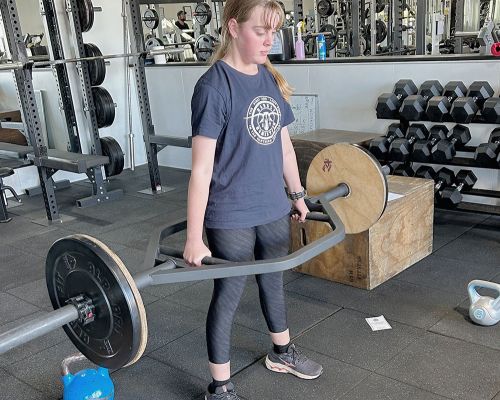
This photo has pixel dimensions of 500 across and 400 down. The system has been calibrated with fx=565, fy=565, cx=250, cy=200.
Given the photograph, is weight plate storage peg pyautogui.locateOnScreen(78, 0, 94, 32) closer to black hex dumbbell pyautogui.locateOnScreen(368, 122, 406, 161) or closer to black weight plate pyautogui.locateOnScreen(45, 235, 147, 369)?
black hex dumbbell pyautogui.locateOnScreen(368, 122, 406, 161)

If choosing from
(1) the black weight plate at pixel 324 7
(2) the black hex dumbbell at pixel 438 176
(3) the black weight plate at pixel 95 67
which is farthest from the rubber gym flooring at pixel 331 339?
(1) the black weight plate at pixel 324 7

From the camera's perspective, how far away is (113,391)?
186cm

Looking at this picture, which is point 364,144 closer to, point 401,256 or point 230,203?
point 401,256

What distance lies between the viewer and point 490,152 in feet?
9.89

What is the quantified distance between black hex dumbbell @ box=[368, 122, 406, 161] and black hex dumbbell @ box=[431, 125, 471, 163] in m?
0.27

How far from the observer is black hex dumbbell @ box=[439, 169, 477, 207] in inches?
124

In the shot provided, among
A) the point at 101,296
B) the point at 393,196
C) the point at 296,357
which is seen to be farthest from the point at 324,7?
the point at 101,296

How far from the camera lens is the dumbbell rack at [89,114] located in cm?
444

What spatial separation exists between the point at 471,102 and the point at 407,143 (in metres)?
0.42

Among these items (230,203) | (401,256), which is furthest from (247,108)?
(401,256)

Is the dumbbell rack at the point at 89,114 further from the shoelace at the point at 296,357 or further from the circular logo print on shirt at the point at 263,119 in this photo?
the circular logo print on shirt at the point at 263,119

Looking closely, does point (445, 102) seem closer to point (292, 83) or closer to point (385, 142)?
point (385, 142)

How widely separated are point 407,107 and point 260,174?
192 cm

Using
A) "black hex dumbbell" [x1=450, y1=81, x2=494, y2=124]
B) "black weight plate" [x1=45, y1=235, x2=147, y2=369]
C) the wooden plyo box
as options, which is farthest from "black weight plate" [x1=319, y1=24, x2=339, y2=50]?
"black weight plate" [x1=45, y1=235, x2=147, y2=369]
